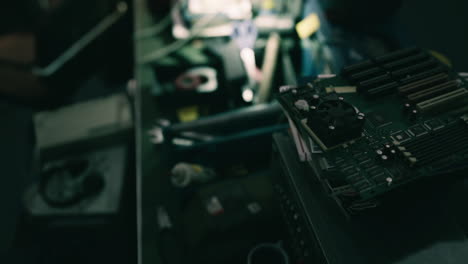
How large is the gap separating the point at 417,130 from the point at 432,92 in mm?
100

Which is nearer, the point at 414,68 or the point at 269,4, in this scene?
the point at 414,68

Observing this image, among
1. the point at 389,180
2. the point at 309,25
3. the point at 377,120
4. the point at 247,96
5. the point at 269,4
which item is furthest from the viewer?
the point at 269,4

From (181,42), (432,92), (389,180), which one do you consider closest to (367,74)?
(432,92)

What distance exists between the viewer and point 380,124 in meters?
0.62

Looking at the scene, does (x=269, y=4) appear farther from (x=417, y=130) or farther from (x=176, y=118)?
(x=417, y=130)

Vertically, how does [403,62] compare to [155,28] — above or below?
below

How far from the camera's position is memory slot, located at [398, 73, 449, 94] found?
0.65 metres

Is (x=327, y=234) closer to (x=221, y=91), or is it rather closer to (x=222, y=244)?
(x=222, y=244)

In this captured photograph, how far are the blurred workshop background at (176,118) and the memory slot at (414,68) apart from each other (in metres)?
0.23

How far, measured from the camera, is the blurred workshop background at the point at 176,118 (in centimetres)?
91

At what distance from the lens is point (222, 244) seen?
0.80 metres

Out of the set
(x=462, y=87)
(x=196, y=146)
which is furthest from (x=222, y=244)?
(x=462, y=87)

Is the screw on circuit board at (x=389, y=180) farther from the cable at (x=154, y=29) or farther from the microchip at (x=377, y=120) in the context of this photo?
the cable at (x=154, y=29)

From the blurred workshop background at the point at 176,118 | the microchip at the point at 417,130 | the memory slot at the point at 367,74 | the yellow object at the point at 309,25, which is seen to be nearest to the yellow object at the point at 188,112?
the blurred workshop background at the point at 176,118
